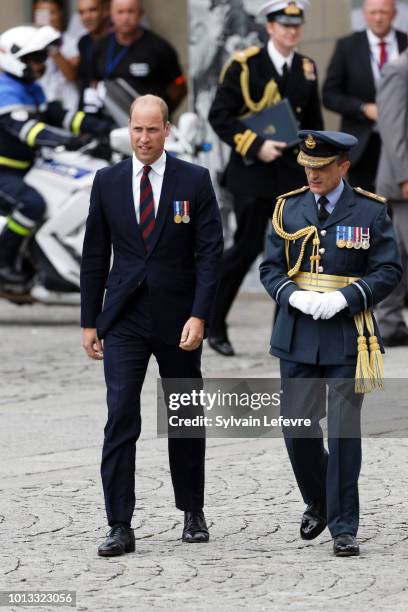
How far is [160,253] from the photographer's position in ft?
19.5

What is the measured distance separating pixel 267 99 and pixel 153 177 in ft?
13.4

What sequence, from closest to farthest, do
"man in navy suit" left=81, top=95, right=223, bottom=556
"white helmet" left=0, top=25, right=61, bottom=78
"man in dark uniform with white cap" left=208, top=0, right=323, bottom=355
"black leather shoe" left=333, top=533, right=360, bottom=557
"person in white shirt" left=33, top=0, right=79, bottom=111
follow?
"black leather shoe" left=333, top=533, right=360, bottom=557 < "man in navy suit" left=81, top=95, right=223, bottom=556 < "man in dark uniform with white cap" left=208, top=0, right=323, bottom=355 < "white helmet" left=0, top=25, right=61, bottom=78 < "person in white shirt" left=33, top=0, right=79, bottom=111

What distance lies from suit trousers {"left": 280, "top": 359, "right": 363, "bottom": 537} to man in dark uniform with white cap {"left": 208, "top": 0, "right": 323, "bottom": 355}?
4.14m

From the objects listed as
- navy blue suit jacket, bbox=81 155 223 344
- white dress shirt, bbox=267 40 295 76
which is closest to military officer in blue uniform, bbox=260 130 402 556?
navy blue suit jacket, bbox=81 155 223 344

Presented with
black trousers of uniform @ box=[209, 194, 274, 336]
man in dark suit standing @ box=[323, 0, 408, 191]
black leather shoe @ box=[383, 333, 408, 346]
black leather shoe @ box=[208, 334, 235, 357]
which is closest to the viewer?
black trousers of uniform @ box=[209, 194, 274, 336]

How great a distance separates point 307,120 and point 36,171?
2.98m

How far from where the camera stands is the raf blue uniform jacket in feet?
18.8

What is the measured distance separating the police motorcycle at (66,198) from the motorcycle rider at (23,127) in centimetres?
10

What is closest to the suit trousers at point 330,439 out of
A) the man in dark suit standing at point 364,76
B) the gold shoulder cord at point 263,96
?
the gold shoulder cord at point 263,96

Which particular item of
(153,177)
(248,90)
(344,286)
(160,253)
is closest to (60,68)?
(248,90)

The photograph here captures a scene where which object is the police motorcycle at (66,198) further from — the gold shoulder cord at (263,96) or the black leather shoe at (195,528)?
the black leather shoe at (195,528)

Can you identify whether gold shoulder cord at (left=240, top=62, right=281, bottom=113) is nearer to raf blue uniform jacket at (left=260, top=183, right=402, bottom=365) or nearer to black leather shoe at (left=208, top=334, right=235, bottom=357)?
black leather shoe at (left=208, top=334, right=235, bottom=357)

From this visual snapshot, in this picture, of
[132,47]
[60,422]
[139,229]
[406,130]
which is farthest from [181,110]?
[139,229]

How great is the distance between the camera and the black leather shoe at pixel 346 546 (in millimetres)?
5629
